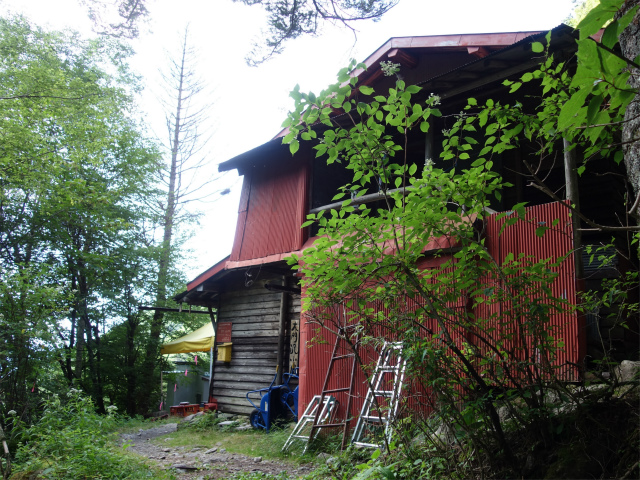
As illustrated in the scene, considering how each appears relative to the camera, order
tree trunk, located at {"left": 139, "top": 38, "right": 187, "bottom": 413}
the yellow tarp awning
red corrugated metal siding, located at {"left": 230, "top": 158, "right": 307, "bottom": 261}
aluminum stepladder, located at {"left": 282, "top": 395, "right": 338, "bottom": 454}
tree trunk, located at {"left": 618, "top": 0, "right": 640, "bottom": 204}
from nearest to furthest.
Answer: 1. tree trunk, located at {"left": 618, "top": 0, "right": 640, "bottom": 204}
2. aluminum stepladder, located at {"left": 282, "top": 395, "right": 338, "bottom": 454}
3. red corrugated metal siding, located at {"left": 230, "top": 158, "right": 307, "bottom": 261}
4. the yellow tarp awning
5. tree trunk, located at {"left": 139, "top": 38, "right": 187, "bottom": 413}

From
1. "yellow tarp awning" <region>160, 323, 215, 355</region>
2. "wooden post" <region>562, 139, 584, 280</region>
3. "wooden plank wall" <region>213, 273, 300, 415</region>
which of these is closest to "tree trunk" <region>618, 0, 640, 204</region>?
"wooden post" <region>562, 139, 584, 280</region>

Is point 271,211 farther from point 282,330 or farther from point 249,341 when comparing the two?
point 249,341

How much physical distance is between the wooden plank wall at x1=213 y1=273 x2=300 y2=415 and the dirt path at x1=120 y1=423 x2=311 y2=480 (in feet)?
7.26

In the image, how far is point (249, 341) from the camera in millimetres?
11070

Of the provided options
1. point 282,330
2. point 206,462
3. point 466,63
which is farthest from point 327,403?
point 466,63

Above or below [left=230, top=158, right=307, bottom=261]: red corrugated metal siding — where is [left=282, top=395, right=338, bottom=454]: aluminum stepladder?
below

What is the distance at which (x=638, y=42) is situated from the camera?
209 centimetres

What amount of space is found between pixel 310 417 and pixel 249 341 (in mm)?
4104

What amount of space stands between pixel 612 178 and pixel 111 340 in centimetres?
1603

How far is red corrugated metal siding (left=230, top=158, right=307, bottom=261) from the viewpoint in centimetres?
905

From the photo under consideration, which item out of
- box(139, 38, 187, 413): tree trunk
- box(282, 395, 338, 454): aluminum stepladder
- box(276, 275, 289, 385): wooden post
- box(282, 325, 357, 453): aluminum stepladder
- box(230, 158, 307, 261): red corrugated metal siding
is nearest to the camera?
box(282, 325, 357, 453): aluminum stepladder

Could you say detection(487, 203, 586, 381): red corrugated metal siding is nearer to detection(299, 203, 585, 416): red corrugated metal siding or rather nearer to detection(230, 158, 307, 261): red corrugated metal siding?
detection(299, 203, 585, 416): red corrugated metal siding

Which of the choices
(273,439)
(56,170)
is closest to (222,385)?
(273,439)

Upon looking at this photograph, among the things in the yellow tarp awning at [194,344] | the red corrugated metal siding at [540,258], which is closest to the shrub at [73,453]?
the red corrugated metal siding at [540,258]
